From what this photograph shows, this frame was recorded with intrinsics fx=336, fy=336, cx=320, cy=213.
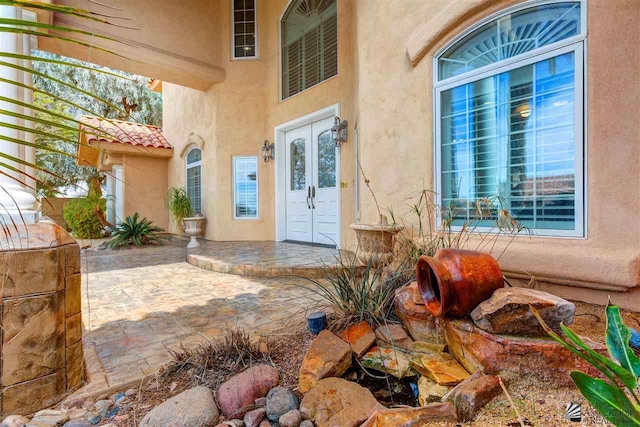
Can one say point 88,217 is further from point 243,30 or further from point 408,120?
point 408,120

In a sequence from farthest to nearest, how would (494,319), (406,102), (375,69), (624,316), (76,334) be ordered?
(375,69), (406,102), (624,316), (76,334), (494,319)

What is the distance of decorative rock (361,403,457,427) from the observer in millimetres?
1348

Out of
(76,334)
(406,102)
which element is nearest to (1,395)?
(76,334)

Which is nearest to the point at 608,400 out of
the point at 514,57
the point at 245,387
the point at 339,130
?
the point at 245,387

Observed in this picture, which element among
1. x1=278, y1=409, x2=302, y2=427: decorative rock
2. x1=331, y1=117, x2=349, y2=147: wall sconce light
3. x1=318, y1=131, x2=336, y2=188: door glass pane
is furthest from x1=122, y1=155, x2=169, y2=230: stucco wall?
x1=278, y1=409, x2=302, y2=427: decorative rock

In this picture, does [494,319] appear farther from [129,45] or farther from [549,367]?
[129,45]

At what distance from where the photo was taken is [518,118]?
2.94 metres

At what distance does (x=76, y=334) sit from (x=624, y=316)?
3599mm

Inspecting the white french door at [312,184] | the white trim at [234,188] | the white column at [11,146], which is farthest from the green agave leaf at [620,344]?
the white trim at [234,188]

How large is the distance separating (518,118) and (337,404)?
8.99 feet

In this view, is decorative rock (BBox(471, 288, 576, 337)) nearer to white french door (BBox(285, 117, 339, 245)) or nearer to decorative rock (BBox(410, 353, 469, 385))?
decorative rock (BBox(410, 353, 469, 385))

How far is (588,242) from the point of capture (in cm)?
253

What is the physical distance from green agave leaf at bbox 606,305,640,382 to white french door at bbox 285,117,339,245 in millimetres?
4682

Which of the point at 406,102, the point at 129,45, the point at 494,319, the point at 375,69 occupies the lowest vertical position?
the point at 494,319
